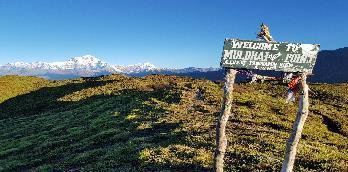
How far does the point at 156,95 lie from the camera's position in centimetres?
6469

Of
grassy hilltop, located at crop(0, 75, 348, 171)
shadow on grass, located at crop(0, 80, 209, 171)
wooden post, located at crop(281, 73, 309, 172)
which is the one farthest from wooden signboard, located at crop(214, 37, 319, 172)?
shadow on grass, located at crop(0, 80, 209, 171)

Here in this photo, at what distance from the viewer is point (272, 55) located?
1655 cm

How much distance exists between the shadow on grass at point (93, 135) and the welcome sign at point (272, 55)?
437 inches

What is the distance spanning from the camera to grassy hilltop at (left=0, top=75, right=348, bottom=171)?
29000 mm

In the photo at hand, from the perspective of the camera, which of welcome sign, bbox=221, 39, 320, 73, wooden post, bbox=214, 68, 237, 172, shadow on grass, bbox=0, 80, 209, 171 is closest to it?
welcome sign, bbox=221, 39, 320, 73

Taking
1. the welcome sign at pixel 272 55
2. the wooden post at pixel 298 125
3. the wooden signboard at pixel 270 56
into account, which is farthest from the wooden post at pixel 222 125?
the wooden post at pixel 298 125

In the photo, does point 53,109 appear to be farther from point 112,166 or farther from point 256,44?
point 256,44

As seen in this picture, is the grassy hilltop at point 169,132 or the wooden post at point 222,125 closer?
the wooden post at point 222,125

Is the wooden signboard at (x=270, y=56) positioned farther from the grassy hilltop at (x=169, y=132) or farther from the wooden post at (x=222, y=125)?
the grassy hilltop at (x=169, y=132)

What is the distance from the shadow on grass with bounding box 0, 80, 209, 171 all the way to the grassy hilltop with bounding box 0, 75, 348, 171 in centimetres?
9

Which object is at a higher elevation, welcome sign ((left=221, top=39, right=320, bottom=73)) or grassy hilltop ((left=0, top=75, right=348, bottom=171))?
welcome sign ((left=221, top=39, right=320, bottom=73))

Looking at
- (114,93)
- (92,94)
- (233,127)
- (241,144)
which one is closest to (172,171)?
(241,144)

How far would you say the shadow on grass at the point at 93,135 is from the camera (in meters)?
32.6

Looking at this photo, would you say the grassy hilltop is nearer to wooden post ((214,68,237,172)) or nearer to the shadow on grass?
the shadow on grass
